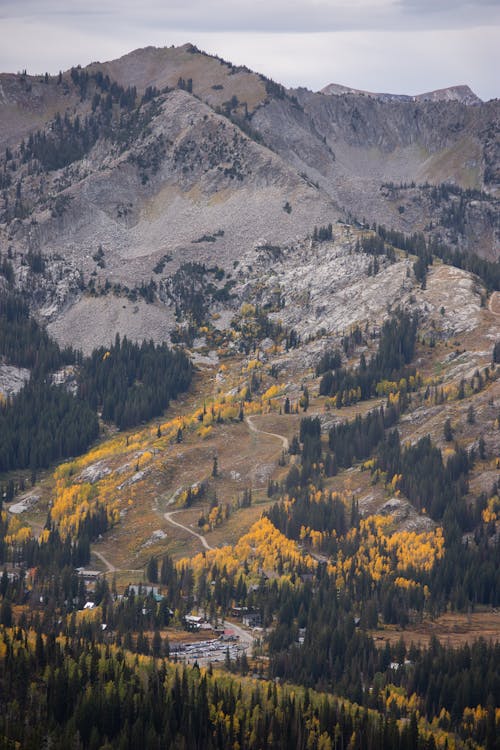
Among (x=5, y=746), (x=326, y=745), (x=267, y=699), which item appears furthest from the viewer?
(x=267, y=699)

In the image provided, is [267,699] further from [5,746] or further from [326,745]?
[5,746]

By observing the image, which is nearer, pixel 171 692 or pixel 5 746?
pixel 5 746

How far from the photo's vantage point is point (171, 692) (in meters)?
196

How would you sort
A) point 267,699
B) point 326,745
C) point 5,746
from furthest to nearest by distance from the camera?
point 267,699
point 326,745
point 5,746

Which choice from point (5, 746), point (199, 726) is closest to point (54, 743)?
point (5, 746)

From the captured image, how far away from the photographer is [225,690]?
19775 centimetres

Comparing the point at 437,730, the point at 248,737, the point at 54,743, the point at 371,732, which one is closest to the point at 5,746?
the point at 54,743

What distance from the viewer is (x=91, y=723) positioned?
189 metres

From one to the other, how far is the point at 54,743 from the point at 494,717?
7089 centimetres

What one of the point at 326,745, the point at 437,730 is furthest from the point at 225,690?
the point at 437,730

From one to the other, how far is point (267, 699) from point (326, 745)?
1521cm

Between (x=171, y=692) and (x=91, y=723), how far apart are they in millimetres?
14132

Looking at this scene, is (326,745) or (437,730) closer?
(326,745)

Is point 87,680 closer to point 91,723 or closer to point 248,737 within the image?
point 91,723
